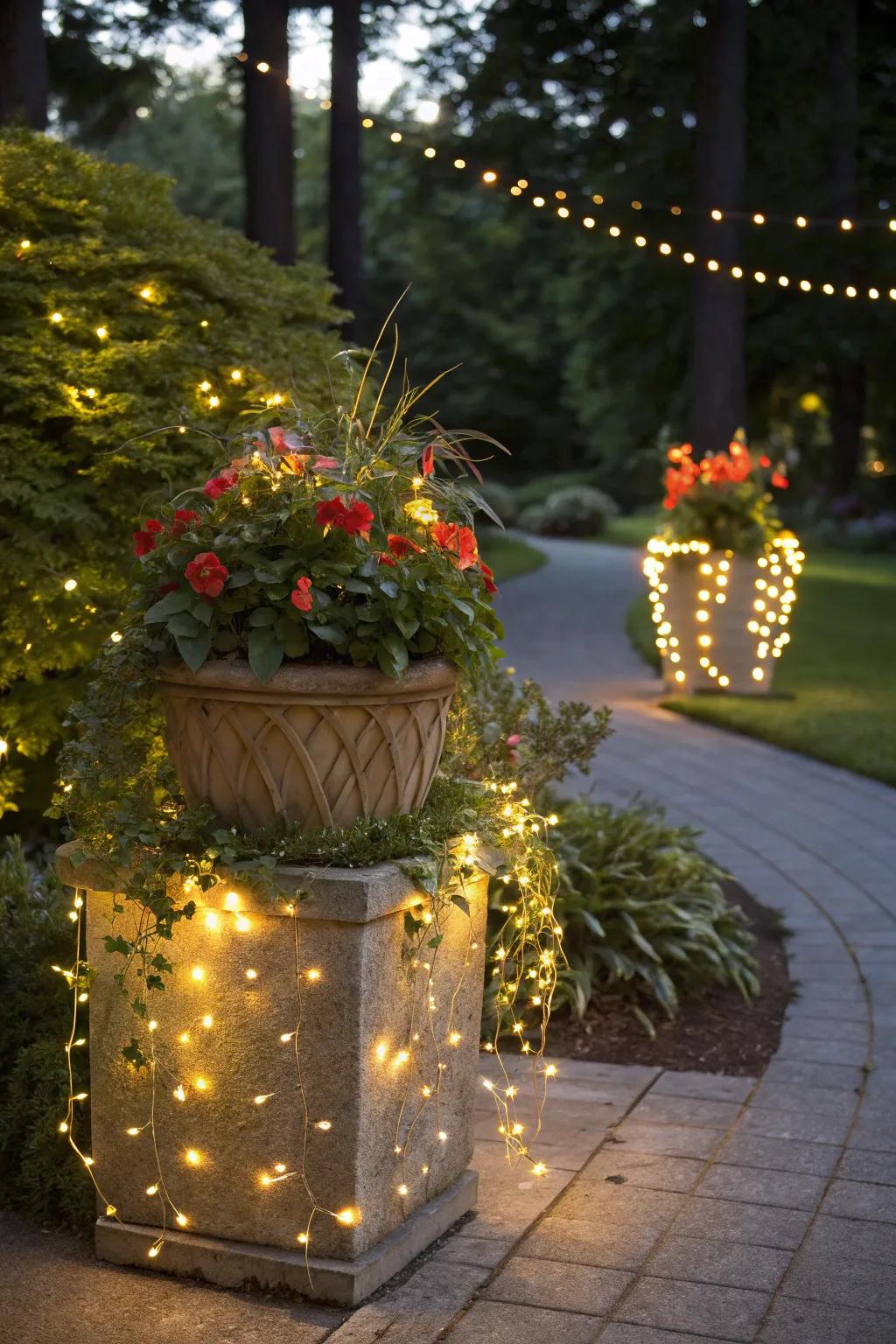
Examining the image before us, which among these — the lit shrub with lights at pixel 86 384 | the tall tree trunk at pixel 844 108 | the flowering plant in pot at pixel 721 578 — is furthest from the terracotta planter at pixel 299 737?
the tall tree trunk at pixel 844 108

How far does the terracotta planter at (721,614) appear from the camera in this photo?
1062cm

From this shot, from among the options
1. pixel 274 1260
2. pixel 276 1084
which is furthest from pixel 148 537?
pixel 274 1260

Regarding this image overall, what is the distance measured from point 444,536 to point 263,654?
1.77 feet

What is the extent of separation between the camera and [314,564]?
9.39ft

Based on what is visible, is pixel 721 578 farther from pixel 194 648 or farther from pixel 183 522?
pixel 194 648

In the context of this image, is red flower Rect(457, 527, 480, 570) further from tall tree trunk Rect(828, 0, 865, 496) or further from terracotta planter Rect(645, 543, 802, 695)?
tall tree trunk Rect(828, 0, 865, 496)

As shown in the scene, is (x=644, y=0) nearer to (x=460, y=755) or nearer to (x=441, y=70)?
(x=441, y=70)

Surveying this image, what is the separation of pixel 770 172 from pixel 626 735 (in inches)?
560

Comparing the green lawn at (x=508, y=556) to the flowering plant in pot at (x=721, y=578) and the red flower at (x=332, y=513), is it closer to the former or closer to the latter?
the flowering plant in pot at (x=721, y=578)

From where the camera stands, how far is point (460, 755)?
3822mm

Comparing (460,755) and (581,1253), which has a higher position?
(460,755)

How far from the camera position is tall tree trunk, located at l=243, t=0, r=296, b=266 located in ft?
40.7

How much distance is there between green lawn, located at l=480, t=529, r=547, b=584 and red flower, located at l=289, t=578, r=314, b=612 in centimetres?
1769

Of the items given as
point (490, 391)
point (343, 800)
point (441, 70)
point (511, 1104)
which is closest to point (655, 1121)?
point (511, 1104)
